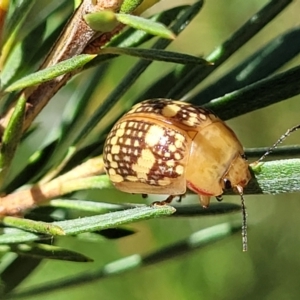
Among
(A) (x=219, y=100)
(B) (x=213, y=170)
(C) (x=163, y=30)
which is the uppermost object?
(C) (x=163, y=30)

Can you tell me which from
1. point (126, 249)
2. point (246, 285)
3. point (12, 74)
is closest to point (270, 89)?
point (12, 74)

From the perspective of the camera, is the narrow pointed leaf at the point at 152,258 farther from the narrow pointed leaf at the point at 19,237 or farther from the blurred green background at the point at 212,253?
the blurred green background at the point at 212,253

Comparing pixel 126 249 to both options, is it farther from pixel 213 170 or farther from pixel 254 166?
pixel 254 166

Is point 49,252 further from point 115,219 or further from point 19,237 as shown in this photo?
point 115,219

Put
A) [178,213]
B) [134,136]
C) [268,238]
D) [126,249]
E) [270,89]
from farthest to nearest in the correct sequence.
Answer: [268,238] < [126,249] < [134,136] < [178,213] < [270,89]

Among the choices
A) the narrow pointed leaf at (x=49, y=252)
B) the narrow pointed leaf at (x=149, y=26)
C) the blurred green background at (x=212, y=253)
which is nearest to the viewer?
the narrow pointed leaf at (x=149, y=26)

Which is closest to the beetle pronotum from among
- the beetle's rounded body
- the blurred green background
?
the beetle's rounded body

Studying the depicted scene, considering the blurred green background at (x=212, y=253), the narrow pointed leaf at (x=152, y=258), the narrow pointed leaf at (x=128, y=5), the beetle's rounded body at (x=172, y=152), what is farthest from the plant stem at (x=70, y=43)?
the blurred green background at (x=212, y=253)

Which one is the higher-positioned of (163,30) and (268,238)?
(163,30)
